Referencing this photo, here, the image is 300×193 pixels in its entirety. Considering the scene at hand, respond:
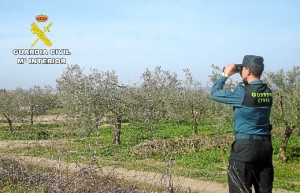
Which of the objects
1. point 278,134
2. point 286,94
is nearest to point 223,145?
point 278,134

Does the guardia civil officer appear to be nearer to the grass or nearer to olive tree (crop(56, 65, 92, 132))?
the grass

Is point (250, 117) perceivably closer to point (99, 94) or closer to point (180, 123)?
point (99, 94)

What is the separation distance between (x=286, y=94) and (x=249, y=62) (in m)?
14.5

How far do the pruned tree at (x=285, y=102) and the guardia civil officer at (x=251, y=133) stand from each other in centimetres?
1370

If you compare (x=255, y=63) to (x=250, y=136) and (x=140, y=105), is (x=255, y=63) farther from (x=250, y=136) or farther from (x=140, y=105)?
(x=140, y=105)

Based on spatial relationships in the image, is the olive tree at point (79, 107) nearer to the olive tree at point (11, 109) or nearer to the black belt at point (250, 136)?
the olive tree at point (11, 109)

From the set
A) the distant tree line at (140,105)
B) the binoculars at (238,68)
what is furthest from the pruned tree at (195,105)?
the binoculars at (238,68)

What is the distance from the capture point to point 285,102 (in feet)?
60.6

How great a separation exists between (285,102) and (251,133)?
14.5m

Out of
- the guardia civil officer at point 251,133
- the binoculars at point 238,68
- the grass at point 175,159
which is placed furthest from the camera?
the grass at point 175,159

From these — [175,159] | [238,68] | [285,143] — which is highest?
[238,68]

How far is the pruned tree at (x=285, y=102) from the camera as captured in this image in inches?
709

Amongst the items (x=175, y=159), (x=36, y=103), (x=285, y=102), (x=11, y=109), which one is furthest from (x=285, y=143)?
(x=36, y=103)

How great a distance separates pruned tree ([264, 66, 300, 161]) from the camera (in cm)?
1802
